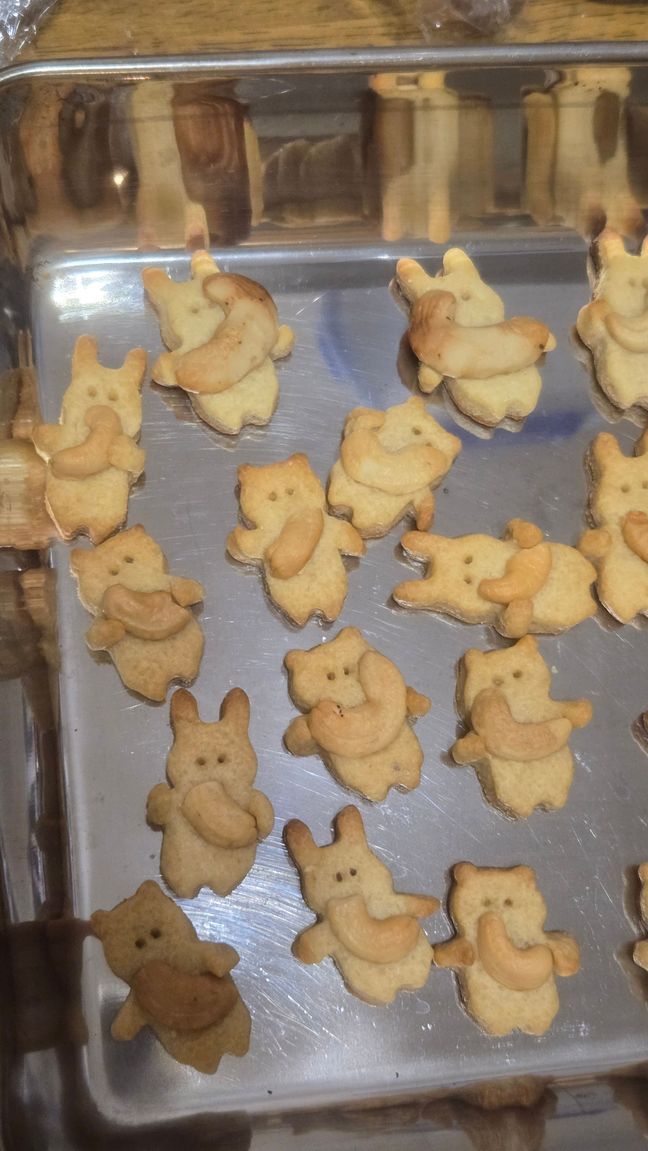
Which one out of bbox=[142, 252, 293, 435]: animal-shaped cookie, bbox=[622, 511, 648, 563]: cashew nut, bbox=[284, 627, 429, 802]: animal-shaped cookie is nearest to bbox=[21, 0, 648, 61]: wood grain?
bbox=[142, 252, 293, 435]: animal-shaped cookie

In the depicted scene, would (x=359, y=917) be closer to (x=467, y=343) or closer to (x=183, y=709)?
(x=183, y=709)

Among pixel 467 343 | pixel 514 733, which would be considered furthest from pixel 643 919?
pixel 467 343

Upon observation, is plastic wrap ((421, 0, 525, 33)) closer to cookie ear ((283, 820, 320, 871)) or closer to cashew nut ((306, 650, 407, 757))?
cashew nut ((306, 650, 407, 757))

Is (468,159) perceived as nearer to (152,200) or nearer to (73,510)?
(152,200)

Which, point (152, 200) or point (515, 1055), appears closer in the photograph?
point (515, 1055)

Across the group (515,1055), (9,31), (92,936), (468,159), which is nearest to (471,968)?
(515,1055)
